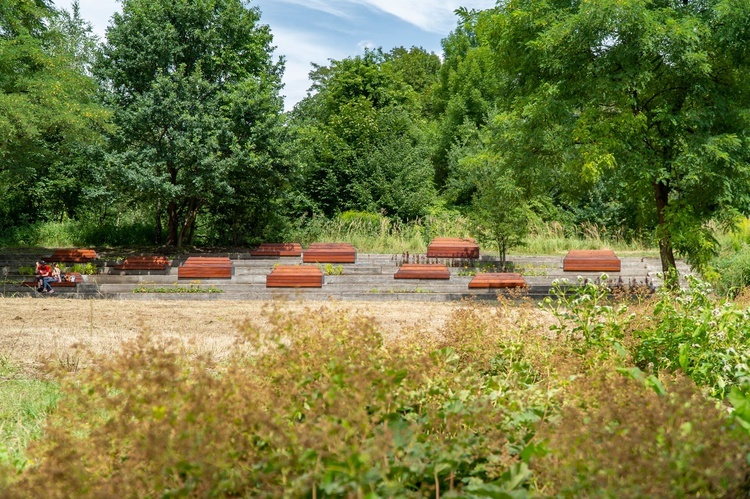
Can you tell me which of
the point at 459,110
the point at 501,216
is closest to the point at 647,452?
the point at 501,216

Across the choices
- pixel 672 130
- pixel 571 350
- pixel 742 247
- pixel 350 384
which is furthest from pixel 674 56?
pixel 350 384

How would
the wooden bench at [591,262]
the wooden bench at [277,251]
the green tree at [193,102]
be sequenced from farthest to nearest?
1. the wooden bench at [277,251]
2. the green tree at [193,102]
3. the wooden bench at [591,262]

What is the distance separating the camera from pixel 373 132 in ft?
87.0

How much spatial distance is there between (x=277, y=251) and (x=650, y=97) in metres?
11.3

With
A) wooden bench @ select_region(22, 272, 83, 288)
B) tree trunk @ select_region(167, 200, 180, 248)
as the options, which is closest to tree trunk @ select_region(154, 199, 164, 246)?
tree trunk @ select_region(167, 200, 180, 248)

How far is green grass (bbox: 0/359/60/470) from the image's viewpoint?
3.61m

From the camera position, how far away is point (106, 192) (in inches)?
721

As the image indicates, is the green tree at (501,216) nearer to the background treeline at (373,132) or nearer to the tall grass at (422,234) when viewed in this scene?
the background treeline at (373,132)

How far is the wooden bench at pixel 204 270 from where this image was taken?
Answer: 15.1m

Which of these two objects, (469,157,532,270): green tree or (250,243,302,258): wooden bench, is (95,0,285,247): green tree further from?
(469,157,532,270): green tree

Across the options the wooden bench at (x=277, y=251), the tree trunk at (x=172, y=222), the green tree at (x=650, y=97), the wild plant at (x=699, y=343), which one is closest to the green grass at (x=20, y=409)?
the wild plant at (x=699, y=343)

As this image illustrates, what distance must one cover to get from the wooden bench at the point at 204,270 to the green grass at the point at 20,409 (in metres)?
9.07

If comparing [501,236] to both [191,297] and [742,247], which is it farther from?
[191,297]

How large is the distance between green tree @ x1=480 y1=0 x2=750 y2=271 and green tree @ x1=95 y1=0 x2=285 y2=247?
8.56m
